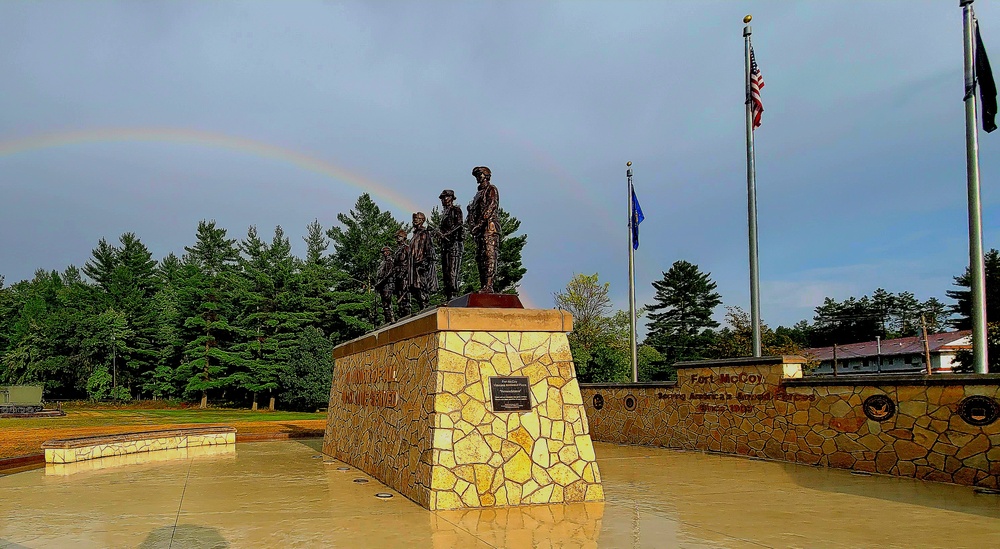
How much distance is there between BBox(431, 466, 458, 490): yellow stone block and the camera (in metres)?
7.18

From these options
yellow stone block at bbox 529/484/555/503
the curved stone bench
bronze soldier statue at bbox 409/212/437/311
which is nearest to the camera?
yellow stone block at bbox 529/484/555/503

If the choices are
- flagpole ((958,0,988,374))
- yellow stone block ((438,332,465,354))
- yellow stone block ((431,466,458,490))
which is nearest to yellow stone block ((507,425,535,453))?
yellow stone block ((431,466,458,490))

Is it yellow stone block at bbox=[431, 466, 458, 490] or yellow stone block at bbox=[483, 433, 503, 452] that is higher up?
yellow stone block at bbox=[483, 433, 503, 452]

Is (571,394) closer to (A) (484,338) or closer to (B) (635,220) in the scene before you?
(A) (484,338)

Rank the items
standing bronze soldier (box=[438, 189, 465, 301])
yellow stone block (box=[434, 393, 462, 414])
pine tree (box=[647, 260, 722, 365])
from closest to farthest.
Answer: yellow stone block (box=[434, 393, 462, 414]) → standing bronze soldier (box=[438, 189, 465, 301]) → pine tree (box=[647, 260, 722, 365])

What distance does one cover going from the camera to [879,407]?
9422mm

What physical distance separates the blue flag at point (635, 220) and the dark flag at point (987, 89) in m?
8.59

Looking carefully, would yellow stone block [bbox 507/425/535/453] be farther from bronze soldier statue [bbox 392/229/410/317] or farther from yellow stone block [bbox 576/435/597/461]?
bronze soldier statue [bbox 392/229/410/317]

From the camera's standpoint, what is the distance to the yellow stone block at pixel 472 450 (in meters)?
7.37

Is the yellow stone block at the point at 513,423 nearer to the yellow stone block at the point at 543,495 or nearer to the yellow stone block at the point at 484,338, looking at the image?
the yellow stone block at the point at 543,495

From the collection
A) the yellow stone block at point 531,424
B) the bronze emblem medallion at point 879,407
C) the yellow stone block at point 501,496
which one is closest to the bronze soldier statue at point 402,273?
the yellow stone block at point 531,424

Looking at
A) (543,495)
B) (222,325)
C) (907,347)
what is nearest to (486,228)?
(543,495)

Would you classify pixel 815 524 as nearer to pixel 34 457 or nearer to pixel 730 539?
pixel 730 539

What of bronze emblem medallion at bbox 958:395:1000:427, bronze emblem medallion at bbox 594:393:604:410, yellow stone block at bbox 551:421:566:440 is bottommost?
bronze emblem medallion at bbox 594:393:604:410
